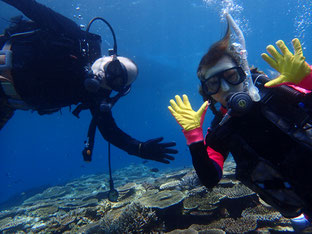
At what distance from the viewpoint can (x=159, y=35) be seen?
29203 millimetres

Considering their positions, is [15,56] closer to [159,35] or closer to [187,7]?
[187,7]

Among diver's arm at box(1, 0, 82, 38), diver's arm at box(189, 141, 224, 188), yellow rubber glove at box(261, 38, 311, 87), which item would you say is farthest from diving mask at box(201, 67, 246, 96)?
diver's arm at box(1, 0, 82, 38)

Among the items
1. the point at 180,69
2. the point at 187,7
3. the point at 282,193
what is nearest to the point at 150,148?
the point at 282,193

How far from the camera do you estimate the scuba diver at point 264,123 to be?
1.95 metres

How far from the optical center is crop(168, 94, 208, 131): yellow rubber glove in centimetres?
244

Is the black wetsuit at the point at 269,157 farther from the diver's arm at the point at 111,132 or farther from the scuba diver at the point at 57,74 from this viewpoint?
the diver's arm at the point at 111,132

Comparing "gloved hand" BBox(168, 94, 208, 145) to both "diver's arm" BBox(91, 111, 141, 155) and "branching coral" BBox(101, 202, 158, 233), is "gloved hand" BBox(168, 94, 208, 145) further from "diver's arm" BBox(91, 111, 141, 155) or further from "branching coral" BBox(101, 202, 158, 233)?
"branching coral" BBox(101, 202, 158, 233)

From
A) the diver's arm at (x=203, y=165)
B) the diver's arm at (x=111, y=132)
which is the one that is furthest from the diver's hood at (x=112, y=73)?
the diver's arm at (x=203, y=165)

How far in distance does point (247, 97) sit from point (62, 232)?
691cm

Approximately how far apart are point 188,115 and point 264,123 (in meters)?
0.85

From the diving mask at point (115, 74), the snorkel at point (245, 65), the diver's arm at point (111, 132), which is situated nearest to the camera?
the snorkel at point (245, 65)

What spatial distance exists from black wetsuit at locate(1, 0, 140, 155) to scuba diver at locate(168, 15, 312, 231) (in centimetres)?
147

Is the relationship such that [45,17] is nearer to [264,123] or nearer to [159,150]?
[159,150]

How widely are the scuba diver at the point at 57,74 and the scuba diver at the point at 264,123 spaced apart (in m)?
0.83
